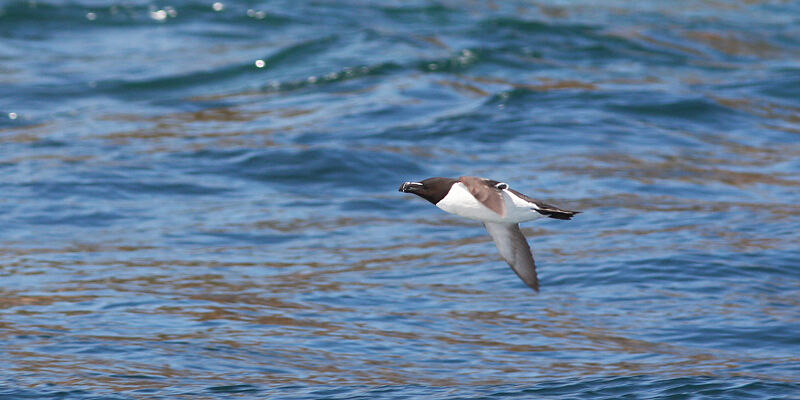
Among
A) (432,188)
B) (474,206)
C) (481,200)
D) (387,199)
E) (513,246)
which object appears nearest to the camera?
(481,200)

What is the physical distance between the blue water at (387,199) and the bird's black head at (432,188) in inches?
96.3

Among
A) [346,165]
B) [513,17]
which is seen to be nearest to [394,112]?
[346,165]

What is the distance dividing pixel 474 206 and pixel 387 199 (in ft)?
27.3

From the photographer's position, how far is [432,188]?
23.2ft

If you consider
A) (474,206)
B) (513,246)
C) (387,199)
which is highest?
(474,206)

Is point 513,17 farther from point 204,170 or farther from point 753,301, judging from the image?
point 753,301

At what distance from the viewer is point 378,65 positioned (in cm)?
2094

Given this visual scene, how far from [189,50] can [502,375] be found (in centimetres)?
1501

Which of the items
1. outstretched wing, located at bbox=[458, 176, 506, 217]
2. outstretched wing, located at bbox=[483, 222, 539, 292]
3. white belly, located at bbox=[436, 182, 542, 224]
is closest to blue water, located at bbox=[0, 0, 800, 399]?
outstretched wing, located at bbox=[483, 222, 539, 292]

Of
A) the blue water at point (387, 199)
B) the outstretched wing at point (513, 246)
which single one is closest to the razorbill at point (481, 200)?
the outstretched wing at point (513, 246)

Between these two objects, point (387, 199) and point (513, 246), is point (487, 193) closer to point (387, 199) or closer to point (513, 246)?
point (513, 246)

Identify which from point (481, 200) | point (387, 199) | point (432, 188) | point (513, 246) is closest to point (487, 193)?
point (481, 200)

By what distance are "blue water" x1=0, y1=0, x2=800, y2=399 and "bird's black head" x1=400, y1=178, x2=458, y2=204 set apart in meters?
2.45

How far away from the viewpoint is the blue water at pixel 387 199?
990 centimetres
